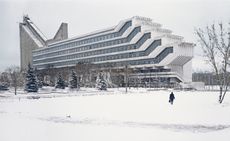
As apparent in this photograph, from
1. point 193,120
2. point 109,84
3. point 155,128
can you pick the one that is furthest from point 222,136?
point 109,84

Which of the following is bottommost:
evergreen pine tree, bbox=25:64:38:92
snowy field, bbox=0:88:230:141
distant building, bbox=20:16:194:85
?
snowy field, bbox=0:88:230:141

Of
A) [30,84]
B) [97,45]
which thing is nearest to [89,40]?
[97,45]

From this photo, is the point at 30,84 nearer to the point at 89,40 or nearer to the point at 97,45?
the point at 97,45

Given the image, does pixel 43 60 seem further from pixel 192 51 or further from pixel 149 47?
pixel 192 51

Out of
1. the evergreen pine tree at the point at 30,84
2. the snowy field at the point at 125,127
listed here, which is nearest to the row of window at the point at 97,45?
the evergreen pine tree at the point at 30,84

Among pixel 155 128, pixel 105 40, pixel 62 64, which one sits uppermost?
pixel 105 40

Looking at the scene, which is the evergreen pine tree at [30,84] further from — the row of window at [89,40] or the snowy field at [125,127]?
the row of window at [89,40]

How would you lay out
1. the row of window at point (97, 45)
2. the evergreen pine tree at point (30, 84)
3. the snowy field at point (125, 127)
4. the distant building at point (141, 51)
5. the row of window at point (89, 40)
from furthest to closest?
1. the row of window at point (89, 40)
2. the row of window at point (97, 45)
3. the distant building at point (141, 51)
4. the evergreen pine tree at point (30, 84)
5. the snowy field at point (125, 127)

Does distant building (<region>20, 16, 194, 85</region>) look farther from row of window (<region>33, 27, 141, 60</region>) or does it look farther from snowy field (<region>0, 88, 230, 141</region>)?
snowy field (<region>0, 88, 230, 141</region>)

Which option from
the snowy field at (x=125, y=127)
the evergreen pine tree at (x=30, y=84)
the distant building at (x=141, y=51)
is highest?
the distant building at (x=141, y=51)

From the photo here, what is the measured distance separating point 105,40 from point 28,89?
30.6m

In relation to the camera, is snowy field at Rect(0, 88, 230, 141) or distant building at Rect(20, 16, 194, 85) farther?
distant building at Rect(20, 16, 194, 85)

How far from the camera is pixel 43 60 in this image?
2987 inches

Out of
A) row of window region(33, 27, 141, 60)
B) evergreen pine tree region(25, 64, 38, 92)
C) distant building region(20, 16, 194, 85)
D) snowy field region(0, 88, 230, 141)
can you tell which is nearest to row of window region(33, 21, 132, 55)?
distant building region(20, 16, 194, 85)
